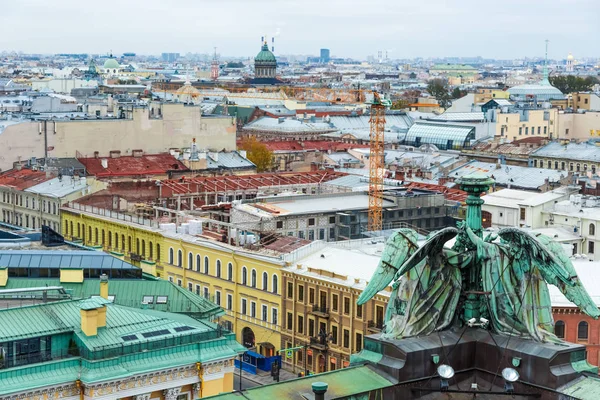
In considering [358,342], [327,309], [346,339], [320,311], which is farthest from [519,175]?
[358,342]

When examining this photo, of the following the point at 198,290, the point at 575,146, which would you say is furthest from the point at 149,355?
the point at 575,146

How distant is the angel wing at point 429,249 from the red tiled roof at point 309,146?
107405 mm

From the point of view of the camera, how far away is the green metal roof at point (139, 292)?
154 feet

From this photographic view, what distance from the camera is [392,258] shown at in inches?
890

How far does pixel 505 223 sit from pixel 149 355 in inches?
1779

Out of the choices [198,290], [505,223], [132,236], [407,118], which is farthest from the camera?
[407,118]

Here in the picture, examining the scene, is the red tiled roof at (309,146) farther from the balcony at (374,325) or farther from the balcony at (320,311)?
the balcony at (374,325)

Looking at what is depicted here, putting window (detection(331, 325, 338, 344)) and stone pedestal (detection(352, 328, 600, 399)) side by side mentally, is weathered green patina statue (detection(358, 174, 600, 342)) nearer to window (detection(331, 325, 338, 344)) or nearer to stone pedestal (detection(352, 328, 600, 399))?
stone pedestal (detection(352, 328, 600, 399))

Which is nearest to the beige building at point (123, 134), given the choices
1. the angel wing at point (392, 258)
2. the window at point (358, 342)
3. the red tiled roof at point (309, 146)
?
the red tiled roof at point (309, 146)

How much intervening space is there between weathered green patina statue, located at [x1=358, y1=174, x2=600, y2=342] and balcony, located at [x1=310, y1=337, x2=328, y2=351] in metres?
37.9

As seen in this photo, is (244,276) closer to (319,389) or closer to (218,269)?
(218,269)

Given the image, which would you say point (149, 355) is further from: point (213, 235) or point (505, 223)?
A: point (505, 223)

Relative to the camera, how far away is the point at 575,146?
119875mm

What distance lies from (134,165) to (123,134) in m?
5.89
